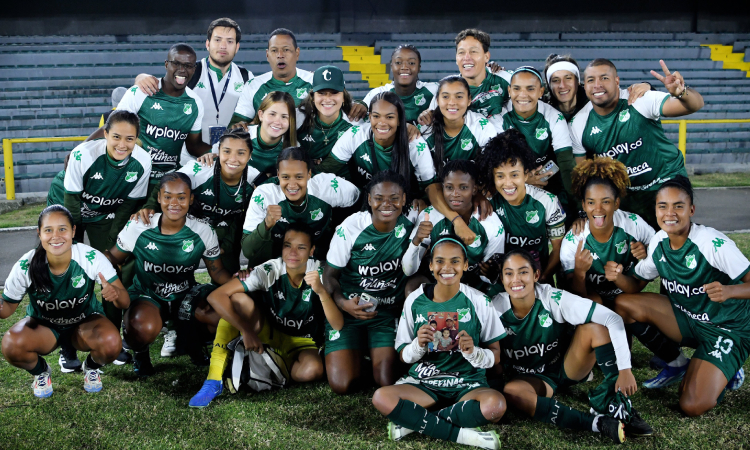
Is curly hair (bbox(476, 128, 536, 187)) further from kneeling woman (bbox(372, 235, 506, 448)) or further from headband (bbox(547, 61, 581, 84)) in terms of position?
kneeling woman (bbox(372, 235, 506, 448))

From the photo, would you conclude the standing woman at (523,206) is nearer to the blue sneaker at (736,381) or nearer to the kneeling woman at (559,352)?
the kneeling woman at (559,352)

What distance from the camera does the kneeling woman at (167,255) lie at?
13.6 ft

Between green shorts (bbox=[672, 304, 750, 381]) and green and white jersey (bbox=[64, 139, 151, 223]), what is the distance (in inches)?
151

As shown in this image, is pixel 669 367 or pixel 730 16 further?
pixel 730 16

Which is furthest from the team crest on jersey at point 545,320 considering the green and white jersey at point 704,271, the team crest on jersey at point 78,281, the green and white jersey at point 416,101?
the team crest on jersey at point 78,281

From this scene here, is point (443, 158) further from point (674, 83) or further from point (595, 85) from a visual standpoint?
point (674, 83)

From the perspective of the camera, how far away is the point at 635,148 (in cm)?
434

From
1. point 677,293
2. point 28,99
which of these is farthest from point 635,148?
point 28,99

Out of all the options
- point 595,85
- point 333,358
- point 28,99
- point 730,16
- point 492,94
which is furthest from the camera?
point 730,16

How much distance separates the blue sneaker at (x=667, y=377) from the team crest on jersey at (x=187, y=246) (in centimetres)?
302

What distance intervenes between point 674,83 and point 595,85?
495 mm

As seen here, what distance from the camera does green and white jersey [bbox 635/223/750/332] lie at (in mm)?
3533

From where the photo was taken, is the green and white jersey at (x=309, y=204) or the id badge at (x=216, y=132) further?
the id badge at (x=216, y=132)

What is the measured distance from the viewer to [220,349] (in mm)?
3896
